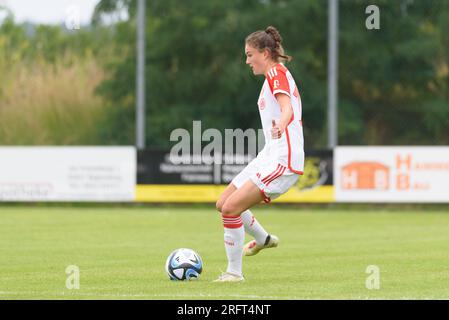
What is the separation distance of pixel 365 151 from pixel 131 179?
5186 mm

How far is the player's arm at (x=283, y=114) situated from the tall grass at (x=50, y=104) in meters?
18.6

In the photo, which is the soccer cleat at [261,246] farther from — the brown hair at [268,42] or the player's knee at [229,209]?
the brown hair at [268,42]

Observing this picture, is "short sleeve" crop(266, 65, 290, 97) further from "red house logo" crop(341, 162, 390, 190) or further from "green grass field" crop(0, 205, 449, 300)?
"red house logo" crop(341, 162, 390, 190)

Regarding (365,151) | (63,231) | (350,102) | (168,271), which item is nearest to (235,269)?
(168,271)

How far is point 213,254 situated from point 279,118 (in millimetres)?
3720

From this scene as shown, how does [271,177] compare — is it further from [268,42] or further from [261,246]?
[268,42]

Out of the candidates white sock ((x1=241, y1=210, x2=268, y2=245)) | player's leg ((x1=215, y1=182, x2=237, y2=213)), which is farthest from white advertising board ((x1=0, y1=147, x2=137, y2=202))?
player's leg ((x1=215, y1=182, x2=237, y2=213))

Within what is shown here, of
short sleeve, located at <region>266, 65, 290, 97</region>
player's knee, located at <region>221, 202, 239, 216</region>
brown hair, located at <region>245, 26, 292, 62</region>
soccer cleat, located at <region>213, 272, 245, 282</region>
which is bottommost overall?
soccer cleat, located at <region>213, 272, 245, 282</region>

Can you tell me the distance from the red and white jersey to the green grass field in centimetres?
117

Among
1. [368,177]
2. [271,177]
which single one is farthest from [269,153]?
[368,177]

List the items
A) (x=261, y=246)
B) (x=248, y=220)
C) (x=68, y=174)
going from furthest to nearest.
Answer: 1. (x=68, y=174)
2. (x=261, y=246)
3. (x=248, y=220)

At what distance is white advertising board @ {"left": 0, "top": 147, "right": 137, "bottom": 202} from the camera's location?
24.2m

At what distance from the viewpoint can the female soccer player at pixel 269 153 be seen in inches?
396

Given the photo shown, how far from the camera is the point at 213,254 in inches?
531
